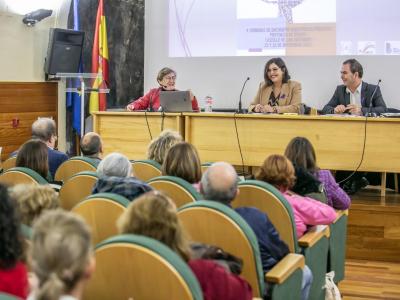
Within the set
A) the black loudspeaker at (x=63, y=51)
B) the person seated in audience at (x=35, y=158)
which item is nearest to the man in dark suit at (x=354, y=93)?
the black loudspeaker at (x=63, y=51)

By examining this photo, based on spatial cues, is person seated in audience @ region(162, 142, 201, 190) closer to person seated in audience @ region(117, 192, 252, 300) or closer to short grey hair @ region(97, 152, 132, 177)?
short grey hair @ region(97, 152, 132, 177)

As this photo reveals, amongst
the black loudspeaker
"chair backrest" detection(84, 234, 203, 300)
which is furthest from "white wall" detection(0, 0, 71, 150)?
"chair backrest" detection(84, 234, 203, 300)

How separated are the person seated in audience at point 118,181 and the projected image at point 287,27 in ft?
15.8

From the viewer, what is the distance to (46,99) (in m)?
8.02

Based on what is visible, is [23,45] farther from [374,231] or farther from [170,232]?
[170,232]

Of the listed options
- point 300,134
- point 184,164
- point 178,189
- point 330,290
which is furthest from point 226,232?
point 300,134

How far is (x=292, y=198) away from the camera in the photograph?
11.4ft

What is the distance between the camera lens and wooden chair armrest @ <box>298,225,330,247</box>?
10.7 feet

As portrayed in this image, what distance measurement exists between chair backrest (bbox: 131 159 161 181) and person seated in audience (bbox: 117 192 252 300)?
2.17 m

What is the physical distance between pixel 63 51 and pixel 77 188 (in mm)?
4357

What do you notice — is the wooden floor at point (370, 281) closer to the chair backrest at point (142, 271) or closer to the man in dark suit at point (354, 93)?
the man in dark suit at point (354, 93)

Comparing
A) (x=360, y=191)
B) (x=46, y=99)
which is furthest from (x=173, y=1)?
(x=360, y=191)

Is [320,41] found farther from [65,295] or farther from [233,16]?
[65,295]

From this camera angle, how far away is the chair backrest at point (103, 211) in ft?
8.83
